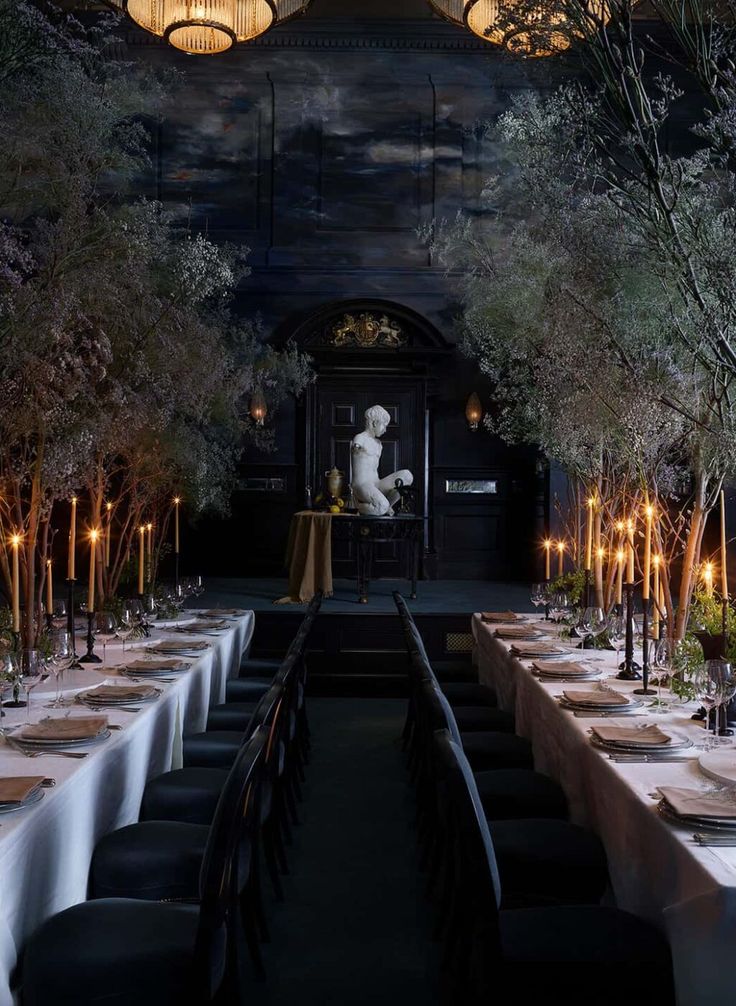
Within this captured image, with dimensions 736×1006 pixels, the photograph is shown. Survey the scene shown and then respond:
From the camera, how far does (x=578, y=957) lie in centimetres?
223

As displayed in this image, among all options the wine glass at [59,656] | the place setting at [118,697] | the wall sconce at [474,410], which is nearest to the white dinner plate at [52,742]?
the wine glass at [59,656]

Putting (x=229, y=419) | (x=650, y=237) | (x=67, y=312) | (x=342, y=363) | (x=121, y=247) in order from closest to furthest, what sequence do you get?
(x=650, y=237)
(x=67, y=312)
(x=121, y=247)
(x=229, y=419)
(x=342, y=363)

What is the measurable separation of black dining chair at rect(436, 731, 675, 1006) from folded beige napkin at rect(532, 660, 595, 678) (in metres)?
1.90

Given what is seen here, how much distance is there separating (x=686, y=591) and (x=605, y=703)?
0.98m

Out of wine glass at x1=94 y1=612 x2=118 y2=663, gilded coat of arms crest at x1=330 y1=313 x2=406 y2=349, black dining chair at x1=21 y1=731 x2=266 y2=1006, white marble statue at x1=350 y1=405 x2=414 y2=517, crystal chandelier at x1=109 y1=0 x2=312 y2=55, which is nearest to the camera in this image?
black dining chair at x1=21 y1=731 x2=266 y2=1006

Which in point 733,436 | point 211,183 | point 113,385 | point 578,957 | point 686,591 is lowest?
point 578,957

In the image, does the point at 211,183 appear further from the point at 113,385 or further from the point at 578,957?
the point at 578,957

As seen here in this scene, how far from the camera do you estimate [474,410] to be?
39.6ft

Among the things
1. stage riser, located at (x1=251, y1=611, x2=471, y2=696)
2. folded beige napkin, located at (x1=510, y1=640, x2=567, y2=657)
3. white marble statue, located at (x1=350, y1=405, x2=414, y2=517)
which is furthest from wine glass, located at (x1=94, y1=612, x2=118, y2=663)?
white marble statue, located at (x1=350, y1=405, x2=414, y2=517)

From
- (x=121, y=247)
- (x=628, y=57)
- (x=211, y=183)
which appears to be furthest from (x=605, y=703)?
(x=211, y=183)

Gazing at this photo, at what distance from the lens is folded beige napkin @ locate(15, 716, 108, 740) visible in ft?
9.65

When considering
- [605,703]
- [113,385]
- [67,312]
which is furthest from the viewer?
[113,385]

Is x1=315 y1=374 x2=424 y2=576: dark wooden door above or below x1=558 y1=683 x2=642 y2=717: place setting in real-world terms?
above

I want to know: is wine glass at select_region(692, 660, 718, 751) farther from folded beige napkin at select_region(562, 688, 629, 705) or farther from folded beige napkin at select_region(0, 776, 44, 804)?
folded beige napkin at select_region(0, 776, 44, 804)
